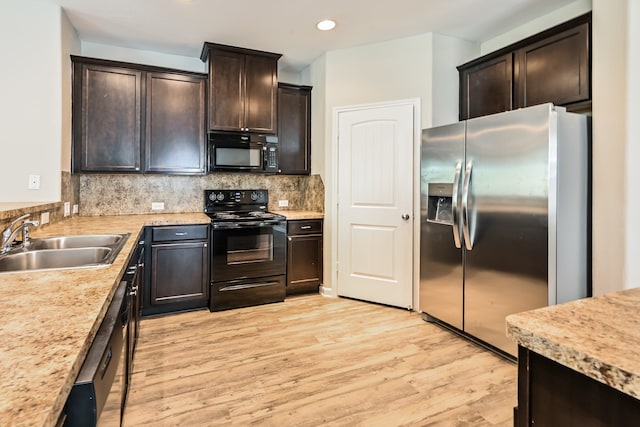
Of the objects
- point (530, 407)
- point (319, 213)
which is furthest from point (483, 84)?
point (530, 407)

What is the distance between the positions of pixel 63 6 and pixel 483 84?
363 centimetres

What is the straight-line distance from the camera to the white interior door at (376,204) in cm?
346

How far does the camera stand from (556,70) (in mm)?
2703

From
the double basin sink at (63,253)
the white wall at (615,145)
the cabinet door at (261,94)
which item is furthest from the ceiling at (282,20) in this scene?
the double basin sink at (63,253)

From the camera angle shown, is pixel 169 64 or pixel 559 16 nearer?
pixel 559 16

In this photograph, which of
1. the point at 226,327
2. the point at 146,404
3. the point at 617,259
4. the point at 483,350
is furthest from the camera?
the point at 226,327

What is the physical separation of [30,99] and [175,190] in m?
1.48

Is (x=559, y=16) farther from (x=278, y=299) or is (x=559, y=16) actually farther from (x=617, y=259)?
(x=278, y=299)


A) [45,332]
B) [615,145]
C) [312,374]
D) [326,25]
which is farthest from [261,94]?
Answer: [45,332]

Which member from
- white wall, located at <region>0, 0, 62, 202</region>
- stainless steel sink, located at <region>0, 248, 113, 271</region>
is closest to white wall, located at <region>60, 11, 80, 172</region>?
white wall, located at <region>0, 0, 62, 202</region>

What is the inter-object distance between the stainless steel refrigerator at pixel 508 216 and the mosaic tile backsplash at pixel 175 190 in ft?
5.37

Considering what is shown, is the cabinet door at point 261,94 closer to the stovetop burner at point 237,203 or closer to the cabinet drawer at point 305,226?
the stovetop burner at point 237,203

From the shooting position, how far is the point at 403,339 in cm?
281

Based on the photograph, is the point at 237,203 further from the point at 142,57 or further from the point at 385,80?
the point at 385,80
